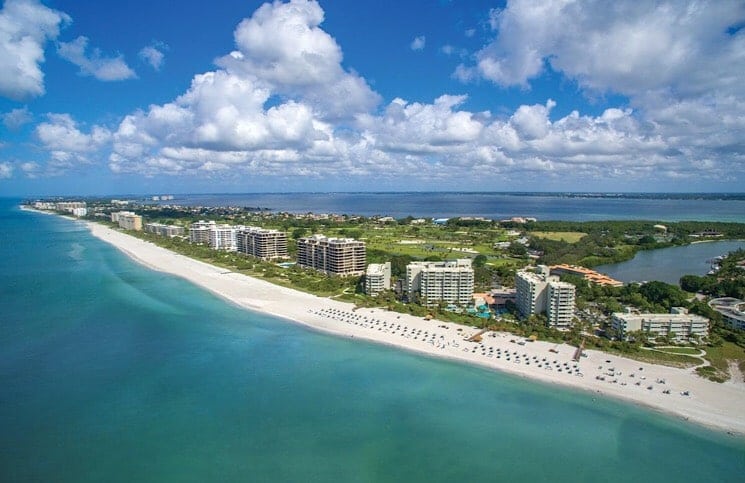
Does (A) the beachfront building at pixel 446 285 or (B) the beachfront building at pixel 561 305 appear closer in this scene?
(B) the beachfront building at pixel 561 305

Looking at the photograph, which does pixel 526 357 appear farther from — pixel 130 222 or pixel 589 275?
pixel 130 222

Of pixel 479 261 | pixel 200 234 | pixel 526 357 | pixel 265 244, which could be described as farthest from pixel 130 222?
pixel 526 357

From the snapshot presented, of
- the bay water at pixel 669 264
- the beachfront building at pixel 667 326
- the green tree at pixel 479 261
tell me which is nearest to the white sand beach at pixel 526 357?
the beachfront building at pixel 667 326

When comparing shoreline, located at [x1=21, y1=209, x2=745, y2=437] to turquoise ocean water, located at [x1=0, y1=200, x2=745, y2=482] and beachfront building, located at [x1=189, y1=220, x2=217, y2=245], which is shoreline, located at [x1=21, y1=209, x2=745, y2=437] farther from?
beachfront building, located at [x1=189, y1=220, x2=217, y2=245]

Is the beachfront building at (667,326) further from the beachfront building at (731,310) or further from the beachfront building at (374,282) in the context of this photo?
the beachfront building at (374,282)

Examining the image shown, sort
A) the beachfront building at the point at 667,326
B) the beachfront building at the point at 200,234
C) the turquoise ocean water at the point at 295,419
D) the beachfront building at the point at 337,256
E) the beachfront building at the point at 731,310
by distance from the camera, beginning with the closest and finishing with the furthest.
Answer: the turquoise ocean water at the point at 295,419
the beachfront building at the point at 667,326
the beachfront building at the point at 731,310
the beachfront building at the point at 337,256
the beachfront building at the point at 200,234

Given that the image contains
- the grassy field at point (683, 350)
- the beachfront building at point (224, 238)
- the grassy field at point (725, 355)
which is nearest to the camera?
the grassy field at point (725, 355)

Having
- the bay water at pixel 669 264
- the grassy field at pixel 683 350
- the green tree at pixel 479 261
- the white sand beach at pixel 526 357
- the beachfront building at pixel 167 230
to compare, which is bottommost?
the white sand beach at pixel 526 357
